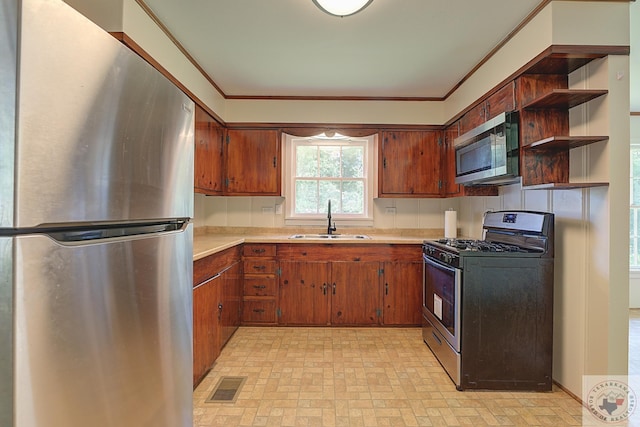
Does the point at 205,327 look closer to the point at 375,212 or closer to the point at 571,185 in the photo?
the point at 375,212

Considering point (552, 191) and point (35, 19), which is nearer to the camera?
point (35, 19)

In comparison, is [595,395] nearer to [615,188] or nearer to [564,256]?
[564,256]

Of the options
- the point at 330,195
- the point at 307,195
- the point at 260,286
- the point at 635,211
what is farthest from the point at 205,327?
the point at 635,211

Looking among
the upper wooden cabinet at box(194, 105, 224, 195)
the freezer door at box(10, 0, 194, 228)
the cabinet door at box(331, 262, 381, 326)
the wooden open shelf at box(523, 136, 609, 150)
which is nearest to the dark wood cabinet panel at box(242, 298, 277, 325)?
the cabinet door at box(331, 262, 381, 326)

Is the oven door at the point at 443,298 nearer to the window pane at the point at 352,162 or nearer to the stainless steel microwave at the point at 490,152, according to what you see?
the stainless steel microwave at the point at 490,152

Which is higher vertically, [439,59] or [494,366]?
[439,59]

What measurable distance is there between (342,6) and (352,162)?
7.12ft

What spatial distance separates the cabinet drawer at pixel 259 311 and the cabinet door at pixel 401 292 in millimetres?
1175

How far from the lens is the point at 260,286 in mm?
3252

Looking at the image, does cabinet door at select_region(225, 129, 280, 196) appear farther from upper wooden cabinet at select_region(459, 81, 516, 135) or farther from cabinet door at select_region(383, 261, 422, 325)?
upper wooden cabinet at select_region(459, 81, 516, 135)

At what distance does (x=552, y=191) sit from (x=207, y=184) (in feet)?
9.36

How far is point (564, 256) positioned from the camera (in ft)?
6.89

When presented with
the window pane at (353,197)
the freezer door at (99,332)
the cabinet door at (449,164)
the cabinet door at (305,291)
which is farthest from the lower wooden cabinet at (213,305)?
the cabinet door at (449,164)

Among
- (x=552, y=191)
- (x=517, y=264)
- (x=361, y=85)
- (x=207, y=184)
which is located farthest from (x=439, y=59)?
(x=207, y=184)
